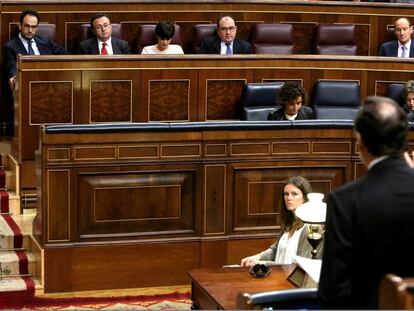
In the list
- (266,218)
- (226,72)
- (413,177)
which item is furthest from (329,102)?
(413,177)

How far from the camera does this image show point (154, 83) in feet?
20.0

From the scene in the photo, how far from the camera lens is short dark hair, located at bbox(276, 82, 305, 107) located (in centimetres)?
571

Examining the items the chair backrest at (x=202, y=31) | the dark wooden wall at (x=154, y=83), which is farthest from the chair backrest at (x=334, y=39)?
the dark wooden wall at (x=154, y=83)

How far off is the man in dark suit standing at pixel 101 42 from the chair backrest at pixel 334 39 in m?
1.57

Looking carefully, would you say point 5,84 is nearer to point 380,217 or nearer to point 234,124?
point 234,124

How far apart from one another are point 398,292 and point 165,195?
3.26 m

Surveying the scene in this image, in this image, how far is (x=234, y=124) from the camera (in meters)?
5.16

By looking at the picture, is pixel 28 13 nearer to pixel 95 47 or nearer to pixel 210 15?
pixel 95 47

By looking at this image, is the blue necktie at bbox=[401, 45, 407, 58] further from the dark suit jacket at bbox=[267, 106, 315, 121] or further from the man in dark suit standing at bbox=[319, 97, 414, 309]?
the man in dark suit standing at bbox=[319, 97, 414, 309]

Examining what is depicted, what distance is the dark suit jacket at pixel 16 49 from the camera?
6527 millimetres

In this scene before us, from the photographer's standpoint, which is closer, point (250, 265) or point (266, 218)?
point (250, 265)

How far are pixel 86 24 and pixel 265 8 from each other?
1.40 meters

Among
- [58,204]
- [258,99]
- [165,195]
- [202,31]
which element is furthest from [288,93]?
[202,31]

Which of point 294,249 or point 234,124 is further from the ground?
point 234,124
